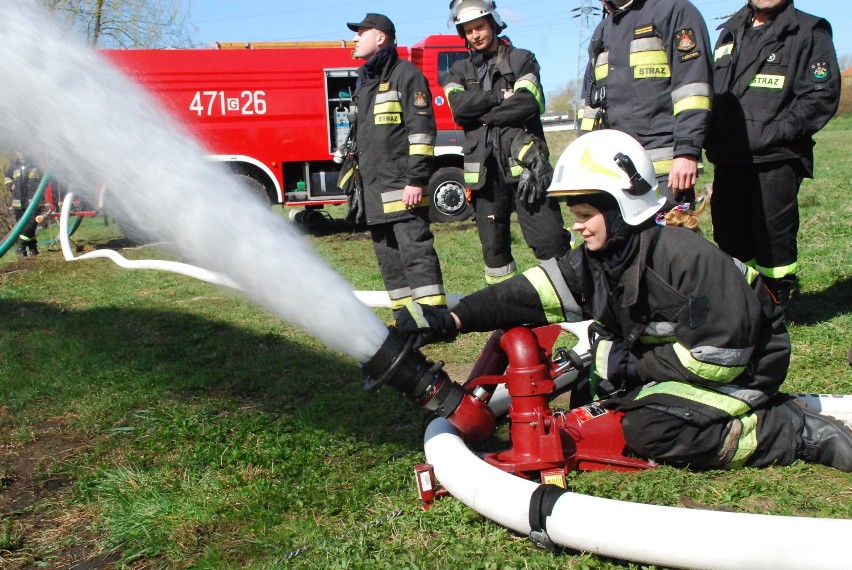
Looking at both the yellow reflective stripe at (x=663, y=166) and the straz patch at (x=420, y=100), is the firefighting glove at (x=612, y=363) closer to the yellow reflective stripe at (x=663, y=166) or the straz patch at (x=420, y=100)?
the yellow reflective stripe at (x=663, y=166)

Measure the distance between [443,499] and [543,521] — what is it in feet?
1.81

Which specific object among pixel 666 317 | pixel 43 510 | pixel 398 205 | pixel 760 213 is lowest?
pixel 43 510

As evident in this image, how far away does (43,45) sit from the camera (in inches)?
109

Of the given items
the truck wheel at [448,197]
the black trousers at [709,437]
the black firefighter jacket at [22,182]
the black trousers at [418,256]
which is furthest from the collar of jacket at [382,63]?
the black firefighter jacket at [22,182]

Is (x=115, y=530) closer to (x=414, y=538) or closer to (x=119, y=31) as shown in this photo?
(x=414, y=538)

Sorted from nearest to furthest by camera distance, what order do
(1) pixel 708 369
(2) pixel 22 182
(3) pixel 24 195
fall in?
1. (1) pixel 708 369
2. (2) pixel 22 182
3. (3) pixel 24 195

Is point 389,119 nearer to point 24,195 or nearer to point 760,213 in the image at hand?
point 760,213

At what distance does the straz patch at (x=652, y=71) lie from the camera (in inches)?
171

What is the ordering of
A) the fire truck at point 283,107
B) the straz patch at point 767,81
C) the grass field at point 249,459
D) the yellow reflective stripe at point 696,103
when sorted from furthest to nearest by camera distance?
the fire truck at point 283,107
the straz patch at point 767,81
the yellow reflective stripe at point 696,103
the grass field at point 249,459

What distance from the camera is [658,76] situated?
435 cm

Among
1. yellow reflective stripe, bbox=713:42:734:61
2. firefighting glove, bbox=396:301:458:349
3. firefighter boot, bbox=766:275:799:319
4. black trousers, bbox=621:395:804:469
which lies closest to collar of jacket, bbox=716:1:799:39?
yellow reflective stripe, bbox=713:42:734:61

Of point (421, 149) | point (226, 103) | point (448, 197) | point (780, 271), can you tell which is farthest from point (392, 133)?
point (226, 103)

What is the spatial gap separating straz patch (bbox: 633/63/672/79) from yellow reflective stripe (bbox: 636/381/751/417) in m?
1.98

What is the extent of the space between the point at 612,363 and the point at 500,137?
2.16 m
